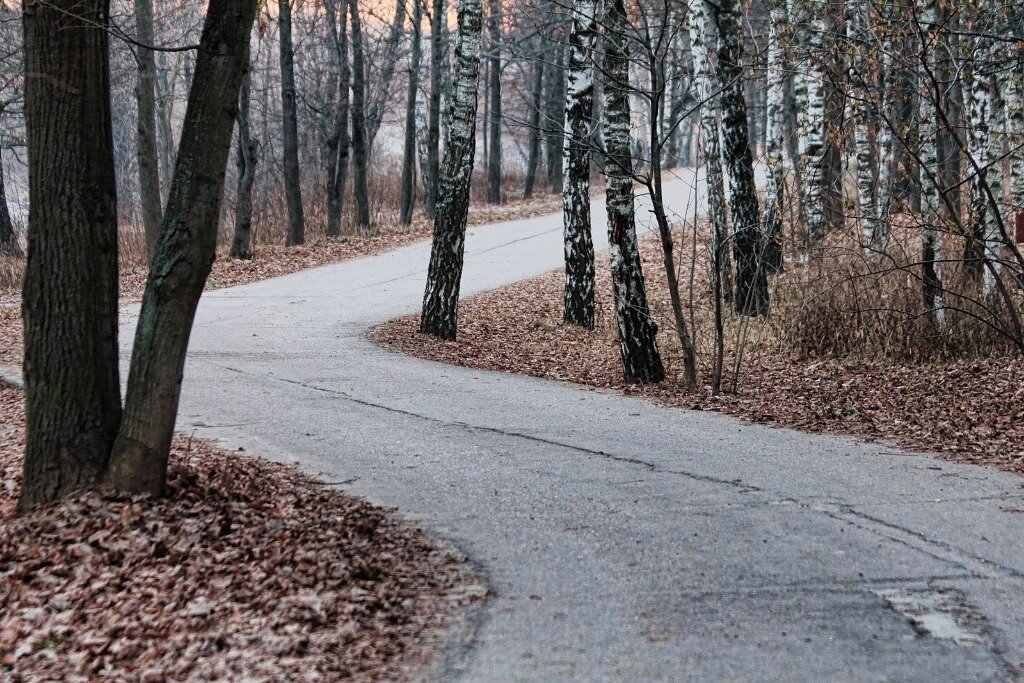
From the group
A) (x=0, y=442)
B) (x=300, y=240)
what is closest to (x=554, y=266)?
(x=300, y=240)

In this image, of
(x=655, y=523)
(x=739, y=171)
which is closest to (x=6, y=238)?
(x=739, y=171)

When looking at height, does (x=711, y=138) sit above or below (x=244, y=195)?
above

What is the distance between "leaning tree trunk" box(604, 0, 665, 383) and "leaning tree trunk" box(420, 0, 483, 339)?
2.91m

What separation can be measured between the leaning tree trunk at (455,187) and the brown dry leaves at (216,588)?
811cm

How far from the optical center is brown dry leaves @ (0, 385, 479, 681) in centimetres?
435

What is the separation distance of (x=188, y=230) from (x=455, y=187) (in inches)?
341

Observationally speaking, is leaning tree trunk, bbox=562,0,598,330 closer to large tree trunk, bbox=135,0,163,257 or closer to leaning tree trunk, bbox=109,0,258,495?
leaning tree trunk, bbox=109,0,258,495

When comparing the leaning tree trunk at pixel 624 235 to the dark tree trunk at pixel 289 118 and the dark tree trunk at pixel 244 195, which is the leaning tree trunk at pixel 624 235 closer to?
the dark tree trunk at pixel 244 195

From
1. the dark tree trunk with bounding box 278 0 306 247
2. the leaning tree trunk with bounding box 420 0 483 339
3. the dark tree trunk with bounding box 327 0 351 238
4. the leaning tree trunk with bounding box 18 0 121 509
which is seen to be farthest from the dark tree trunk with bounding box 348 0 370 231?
the leaning tree trunk with bounding box 18 0 121 509

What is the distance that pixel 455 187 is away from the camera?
1427 cm

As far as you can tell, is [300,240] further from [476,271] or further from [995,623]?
[995,623]

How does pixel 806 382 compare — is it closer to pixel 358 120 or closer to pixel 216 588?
pixel 216 588

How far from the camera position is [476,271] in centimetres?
2270

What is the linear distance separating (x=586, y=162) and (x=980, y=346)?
6.35 metres
